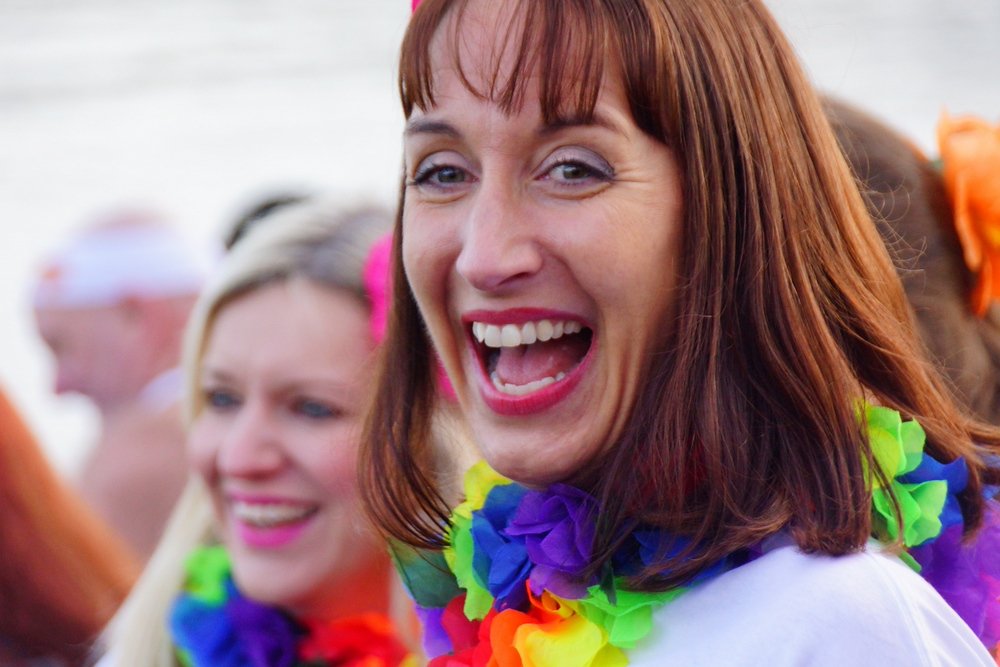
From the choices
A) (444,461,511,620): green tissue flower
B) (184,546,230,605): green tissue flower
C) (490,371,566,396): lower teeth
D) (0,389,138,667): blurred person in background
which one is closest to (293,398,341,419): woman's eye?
(184,546,230,605): green tissue flower

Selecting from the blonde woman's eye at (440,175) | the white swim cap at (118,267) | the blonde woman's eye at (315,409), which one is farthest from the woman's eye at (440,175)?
the white swim cap at (118,267)

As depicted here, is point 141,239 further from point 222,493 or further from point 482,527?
point 482,527

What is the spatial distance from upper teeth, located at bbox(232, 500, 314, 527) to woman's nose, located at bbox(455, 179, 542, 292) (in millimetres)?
1076

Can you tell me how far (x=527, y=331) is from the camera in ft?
5.49

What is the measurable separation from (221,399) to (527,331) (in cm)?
113

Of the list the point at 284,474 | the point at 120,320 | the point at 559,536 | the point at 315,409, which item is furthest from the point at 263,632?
the point at 120,320

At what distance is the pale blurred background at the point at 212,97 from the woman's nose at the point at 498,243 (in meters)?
5.27

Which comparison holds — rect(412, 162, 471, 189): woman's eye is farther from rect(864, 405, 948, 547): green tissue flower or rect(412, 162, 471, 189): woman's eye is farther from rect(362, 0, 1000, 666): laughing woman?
rect(864, 405, 948, 547): green tissue flower

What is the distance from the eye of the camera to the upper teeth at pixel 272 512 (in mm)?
2564

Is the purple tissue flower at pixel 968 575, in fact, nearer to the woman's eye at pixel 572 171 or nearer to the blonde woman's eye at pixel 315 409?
the woman's eye at pixel 572 171

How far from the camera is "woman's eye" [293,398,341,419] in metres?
2.55

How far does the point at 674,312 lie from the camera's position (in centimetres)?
163

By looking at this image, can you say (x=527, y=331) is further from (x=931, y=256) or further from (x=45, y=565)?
(x=45, y=565)

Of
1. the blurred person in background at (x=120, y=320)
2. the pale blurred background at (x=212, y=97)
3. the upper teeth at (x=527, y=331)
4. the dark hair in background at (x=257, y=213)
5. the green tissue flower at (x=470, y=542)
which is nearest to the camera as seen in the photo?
the upper teeth at (x=527, y=331)
